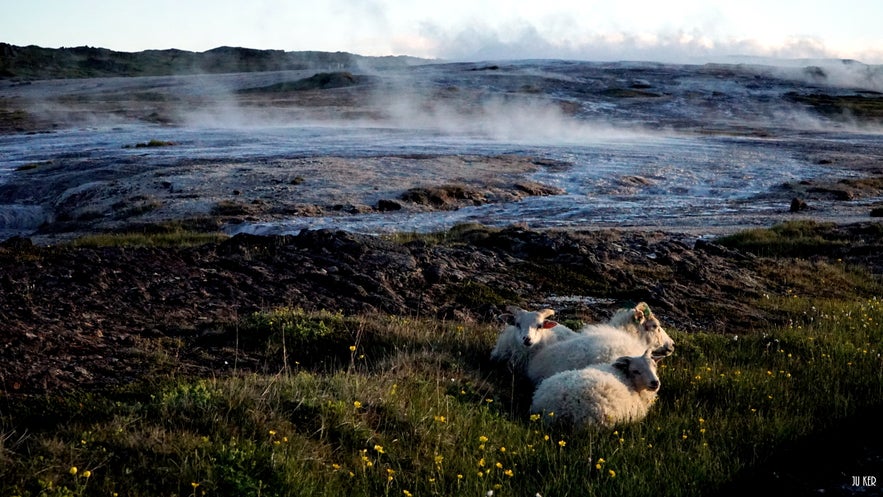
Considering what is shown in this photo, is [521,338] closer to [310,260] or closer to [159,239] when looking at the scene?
[310,260]

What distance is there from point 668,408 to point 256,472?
14.7 ft

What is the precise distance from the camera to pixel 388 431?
6672mm

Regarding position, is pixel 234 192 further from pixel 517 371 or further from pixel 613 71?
pixel 613 71

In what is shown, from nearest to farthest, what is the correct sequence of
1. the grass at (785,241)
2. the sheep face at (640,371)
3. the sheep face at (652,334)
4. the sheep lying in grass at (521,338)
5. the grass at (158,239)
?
1. the sheep face at (640,371)
2. the sheep lying in grass at (521,338)
3. the sheep face at (652,334)
4. the grass at (158,239)
5. the grass at (785,241)

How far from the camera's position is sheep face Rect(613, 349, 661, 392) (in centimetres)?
813

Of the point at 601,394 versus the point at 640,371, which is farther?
the point at 640,371

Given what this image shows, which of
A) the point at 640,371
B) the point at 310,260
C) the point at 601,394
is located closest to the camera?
the point at 601,394

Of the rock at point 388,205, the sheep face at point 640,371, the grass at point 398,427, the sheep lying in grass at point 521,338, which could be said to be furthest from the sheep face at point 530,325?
the rock at point 388,205

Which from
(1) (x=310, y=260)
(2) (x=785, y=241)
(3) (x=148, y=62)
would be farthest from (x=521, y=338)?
(3) (x=148, y=62)

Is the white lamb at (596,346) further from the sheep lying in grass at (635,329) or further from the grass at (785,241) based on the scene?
the grass at (785,241)

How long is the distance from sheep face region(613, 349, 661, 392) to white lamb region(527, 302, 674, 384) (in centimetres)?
56

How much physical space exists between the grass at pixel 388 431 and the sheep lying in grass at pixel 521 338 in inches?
10.7

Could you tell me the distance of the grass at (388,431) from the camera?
5.42m

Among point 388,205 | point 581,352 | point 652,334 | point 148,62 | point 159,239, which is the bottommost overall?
point 388,205
